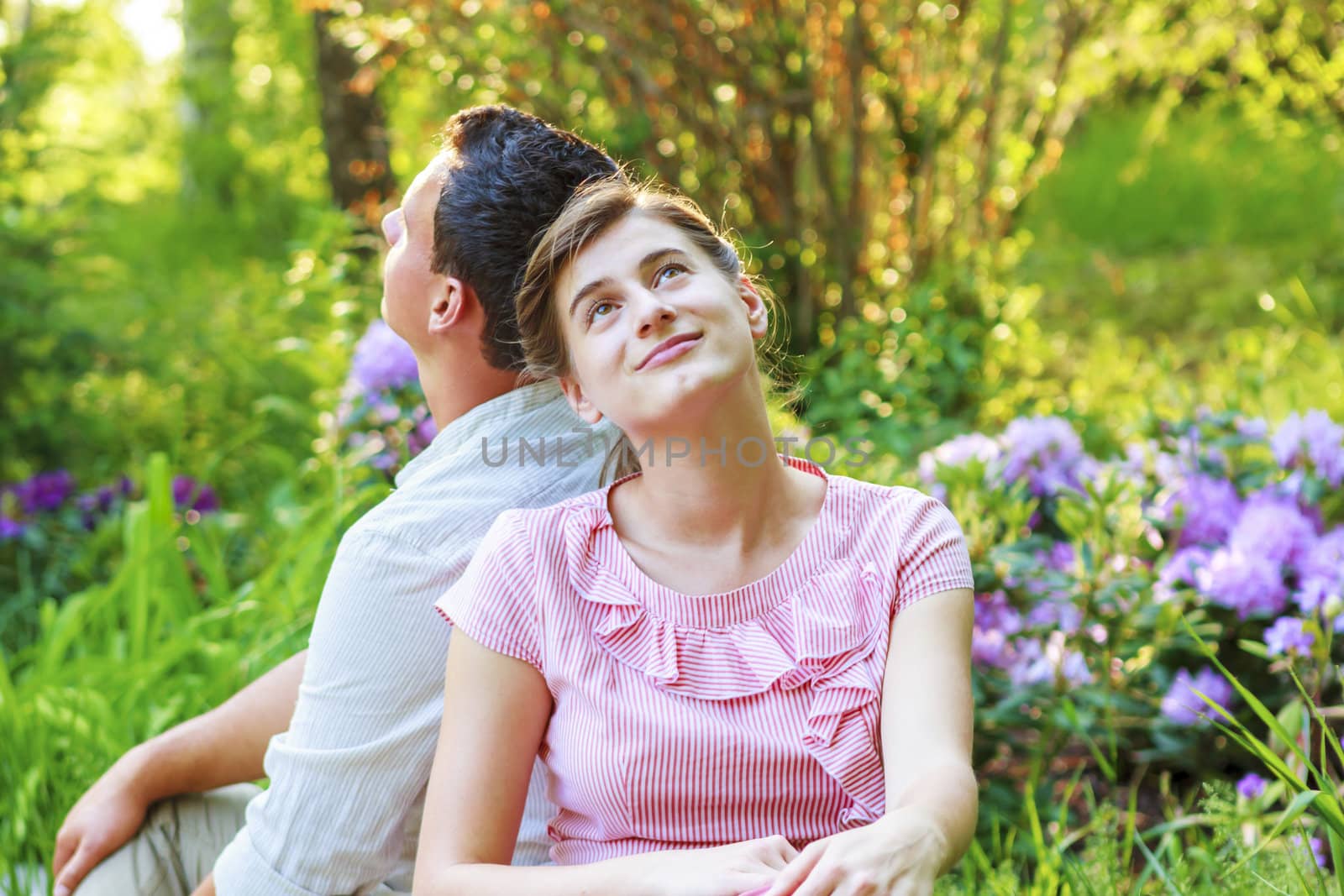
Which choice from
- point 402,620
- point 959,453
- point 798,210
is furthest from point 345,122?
point 402,620

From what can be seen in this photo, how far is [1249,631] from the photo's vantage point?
236 cm

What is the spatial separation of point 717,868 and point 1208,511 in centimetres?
161

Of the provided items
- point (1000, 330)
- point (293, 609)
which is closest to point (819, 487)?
point (293, 609)

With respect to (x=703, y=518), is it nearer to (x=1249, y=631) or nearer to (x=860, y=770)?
A: (x=860, y=770)

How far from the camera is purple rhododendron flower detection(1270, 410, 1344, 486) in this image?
7.86 ft

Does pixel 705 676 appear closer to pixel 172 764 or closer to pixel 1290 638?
pixel 172 764

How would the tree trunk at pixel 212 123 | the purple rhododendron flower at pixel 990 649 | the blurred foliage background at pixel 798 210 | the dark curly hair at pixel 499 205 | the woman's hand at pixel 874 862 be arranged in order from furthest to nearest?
the tree trunk at pixel 212 123 < the blurred foliage background at pixel 798 210 < the purple rhododendron flower at pixel 990 649 < the dark curly hair at pixel 499 205 < the woman's hand at pixel 874 862

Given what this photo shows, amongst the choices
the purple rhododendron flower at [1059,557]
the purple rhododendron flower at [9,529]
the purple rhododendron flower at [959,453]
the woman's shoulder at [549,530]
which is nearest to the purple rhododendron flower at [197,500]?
the purple rhododendron flower at [9,529]

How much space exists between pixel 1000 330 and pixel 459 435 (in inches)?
95.7

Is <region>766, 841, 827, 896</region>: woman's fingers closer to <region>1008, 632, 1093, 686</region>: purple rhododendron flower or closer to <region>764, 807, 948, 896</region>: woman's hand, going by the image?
<region>764, 807, 948, 896</region>: woman's hand

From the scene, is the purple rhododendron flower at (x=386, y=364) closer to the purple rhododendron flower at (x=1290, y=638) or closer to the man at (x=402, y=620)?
the man at (x=402, y=620)

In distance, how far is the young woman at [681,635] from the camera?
134cm

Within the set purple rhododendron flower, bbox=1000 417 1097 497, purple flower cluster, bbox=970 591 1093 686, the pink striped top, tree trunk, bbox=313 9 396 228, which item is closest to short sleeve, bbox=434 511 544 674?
the pink striped top

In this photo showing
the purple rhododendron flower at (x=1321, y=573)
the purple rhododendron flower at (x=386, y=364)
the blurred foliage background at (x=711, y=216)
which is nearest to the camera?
the purple rhododendron flower at (x=1321, y=573)
